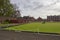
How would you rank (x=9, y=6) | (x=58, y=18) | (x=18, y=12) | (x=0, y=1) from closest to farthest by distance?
(x=0, y=1) < (x=9, y=6) < (x=18, y=12) < (x=58, y=18)

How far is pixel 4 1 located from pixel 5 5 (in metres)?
1.83

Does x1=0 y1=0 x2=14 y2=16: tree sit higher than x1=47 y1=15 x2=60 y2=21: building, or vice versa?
x1=0 y1=0 x2=14 y2=16: tree

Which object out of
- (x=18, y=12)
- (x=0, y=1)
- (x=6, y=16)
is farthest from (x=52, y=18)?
(x=0, y=1)

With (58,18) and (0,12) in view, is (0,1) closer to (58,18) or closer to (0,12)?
(0,12)

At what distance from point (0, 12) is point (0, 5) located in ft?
17.5

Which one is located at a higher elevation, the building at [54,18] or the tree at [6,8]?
the tree at [6,8]

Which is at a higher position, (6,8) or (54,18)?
(6,8)

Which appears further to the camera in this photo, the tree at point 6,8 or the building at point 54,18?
the building at point 54,18

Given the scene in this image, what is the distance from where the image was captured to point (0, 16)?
68.3m

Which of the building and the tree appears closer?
the tree

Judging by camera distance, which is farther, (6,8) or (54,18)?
(54,18)

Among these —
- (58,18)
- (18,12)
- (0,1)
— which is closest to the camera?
(0,1)

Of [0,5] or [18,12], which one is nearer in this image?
[0,5]

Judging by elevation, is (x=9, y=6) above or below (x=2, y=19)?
above
